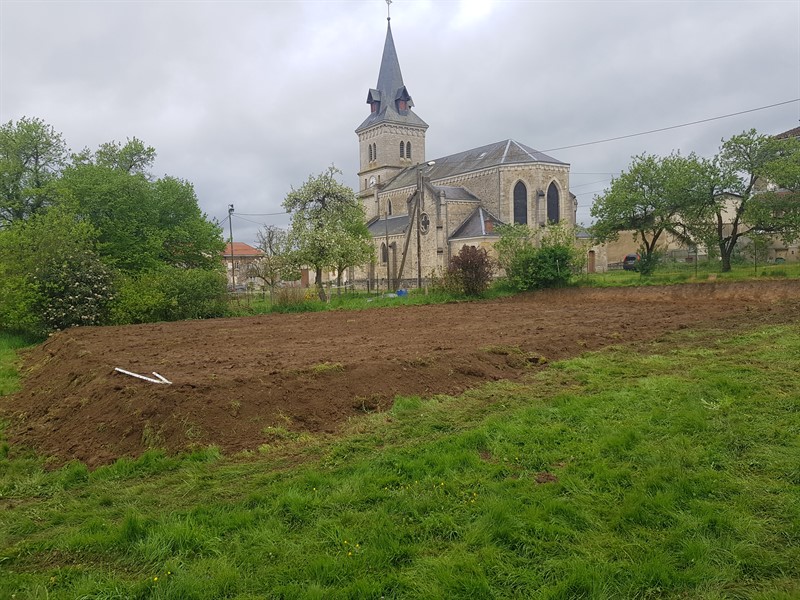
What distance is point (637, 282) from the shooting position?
28.2 metres

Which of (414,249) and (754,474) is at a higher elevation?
(414,249)

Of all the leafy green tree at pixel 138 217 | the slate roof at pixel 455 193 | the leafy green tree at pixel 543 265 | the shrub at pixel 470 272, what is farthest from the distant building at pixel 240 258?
the leafy green tree at pixel 543 265

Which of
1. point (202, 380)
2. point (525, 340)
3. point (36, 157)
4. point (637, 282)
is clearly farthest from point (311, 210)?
point (202, 380)

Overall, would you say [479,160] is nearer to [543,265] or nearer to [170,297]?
[543,265]

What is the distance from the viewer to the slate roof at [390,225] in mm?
50344

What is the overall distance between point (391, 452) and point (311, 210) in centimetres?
3012

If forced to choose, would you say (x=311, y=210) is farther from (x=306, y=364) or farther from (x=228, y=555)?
(x=228, y=555)

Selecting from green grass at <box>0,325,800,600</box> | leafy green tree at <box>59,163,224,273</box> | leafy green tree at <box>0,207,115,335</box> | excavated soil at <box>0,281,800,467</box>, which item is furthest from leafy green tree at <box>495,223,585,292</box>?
green grass at <box>0,325,800,600</box>

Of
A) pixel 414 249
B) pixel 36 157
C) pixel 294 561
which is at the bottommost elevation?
pixel 294 561

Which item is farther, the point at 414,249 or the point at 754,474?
the point at 414,249

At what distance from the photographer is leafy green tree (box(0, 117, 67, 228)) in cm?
2719

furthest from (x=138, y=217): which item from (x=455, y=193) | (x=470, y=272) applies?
(x=455, y=193)

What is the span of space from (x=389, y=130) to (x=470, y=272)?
37438mm

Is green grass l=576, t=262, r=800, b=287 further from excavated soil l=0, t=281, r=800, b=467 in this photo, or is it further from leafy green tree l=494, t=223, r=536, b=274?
excavated soil l=0, t=281, r=800, b=467
